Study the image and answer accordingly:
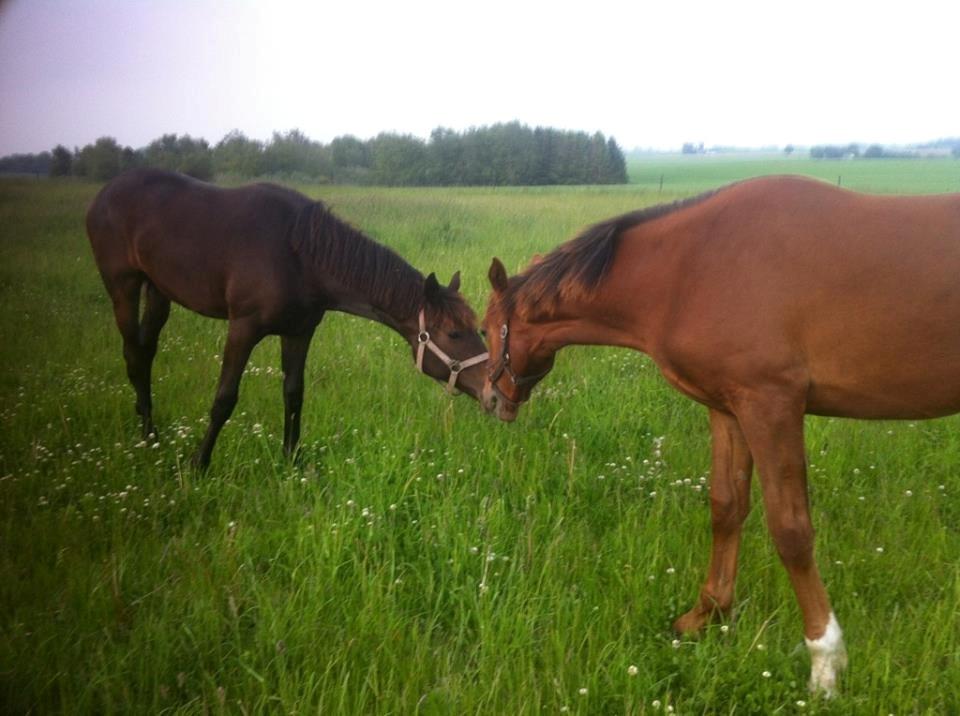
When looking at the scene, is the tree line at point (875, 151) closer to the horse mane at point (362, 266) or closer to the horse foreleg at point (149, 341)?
the horse mane at point (362, 266)

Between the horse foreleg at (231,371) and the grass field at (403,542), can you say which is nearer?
the grass field at (403,542)

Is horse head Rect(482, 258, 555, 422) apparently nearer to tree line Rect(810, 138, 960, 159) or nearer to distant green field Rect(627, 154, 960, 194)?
distant green field Rect(627, 154, 960, 194)

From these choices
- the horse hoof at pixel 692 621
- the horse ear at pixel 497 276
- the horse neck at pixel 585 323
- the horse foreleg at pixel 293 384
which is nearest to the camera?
the horse hoof at pixel 692 621

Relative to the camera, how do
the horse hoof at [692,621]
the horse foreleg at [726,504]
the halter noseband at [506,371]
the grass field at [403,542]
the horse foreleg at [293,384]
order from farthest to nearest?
the horse foreleg at [293,384] < the halter noseband at [506,371] < the horse foreleg at [726,504] < the horse hoof at [692,621] < the grass field at [403,542]

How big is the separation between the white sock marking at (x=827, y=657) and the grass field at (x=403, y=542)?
0.06 metres

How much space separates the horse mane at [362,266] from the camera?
4.09m

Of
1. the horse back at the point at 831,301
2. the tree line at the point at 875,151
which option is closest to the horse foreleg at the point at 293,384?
the horse back at the point at 831,301

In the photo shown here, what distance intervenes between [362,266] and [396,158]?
0.97 m

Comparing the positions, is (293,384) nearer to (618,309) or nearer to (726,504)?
(618,309)

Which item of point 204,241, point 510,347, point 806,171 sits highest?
point 806,171

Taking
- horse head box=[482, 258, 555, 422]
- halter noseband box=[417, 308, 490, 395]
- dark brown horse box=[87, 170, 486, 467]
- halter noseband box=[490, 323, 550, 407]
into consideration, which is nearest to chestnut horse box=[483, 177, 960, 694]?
horse head box=[482, 258, 555, 422]

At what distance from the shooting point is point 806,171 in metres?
4.72

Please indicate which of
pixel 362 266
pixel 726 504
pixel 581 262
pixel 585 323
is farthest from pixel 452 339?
pixel 726 504

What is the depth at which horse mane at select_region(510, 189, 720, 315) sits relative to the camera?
9.84ft
